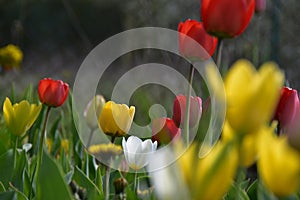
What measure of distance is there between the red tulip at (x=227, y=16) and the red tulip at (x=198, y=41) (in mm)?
143

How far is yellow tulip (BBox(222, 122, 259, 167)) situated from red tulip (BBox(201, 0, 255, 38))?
0.20 metres

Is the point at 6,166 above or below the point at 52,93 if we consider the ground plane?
below

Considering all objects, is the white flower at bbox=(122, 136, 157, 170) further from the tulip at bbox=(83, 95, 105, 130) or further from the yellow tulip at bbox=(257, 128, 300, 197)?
the yellow tulip at bbox=(257, 128, 300, 197)

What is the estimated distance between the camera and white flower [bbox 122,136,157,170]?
951mm

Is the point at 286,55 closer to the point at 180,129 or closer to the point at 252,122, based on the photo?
the point at 180,129

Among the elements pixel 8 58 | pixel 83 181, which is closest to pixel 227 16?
pixel 83 181

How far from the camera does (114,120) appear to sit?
984 mm

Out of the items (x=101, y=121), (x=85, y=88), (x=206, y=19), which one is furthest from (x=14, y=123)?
(x=85, y=88)

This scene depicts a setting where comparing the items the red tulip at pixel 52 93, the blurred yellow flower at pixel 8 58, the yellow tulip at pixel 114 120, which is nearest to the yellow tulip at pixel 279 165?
the yellow tulip at pixel 114 120

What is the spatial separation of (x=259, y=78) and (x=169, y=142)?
1.90ft

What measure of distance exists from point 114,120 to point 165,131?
0.09m

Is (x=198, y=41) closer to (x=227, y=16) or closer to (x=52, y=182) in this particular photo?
(x=227, y=16)

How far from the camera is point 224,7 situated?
0.69 m

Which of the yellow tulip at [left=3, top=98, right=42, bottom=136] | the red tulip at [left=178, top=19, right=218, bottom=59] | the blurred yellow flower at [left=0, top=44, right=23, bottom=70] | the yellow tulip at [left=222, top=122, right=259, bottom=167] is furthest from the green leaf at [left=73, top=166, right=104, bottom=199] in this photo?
the blurred yellow flower at [left=0, top=44, right=23, bottom=70]
